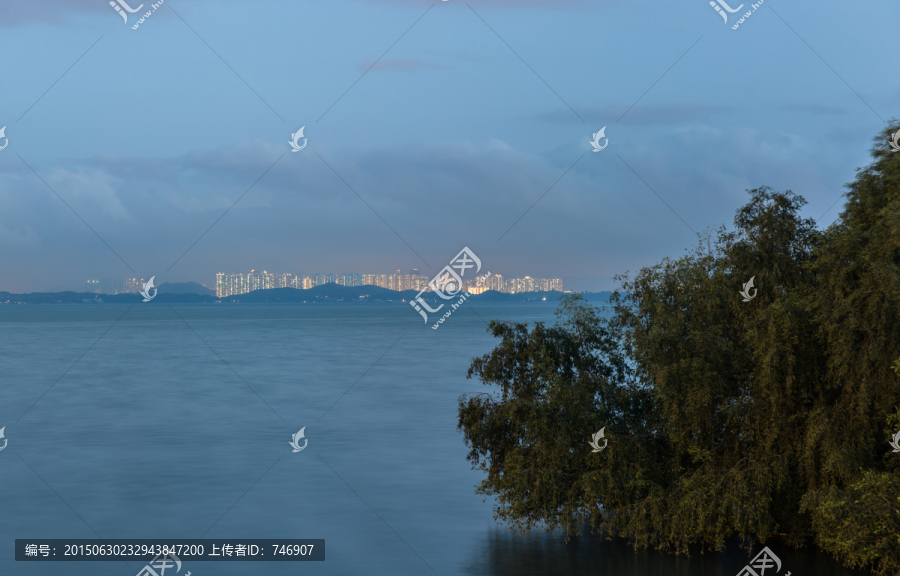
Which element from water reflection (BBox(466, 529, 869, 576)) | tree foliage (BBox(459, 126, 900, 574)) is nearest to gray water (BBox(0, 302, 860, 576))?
water reflection (BBox(466, 529, 869, 576))

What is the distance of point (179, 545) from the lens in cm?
2761

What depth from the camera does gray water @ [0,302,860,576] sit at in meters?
25.2

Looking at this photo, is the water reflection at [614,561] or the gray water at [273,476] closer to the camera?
the water reflection at [614,561]

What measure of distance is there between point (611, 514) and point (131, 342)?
143 meters

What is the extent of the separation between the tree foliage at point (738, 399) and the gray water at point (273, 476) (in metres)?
2.73

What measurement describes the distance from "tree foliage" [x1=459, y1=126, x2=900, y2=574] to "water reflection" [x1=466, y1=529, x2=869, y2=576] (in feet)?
1.76

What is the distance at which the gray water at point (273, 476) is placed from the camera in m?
25.2

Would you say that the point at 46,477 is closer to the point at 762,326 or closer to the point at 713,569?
the point at 713,569

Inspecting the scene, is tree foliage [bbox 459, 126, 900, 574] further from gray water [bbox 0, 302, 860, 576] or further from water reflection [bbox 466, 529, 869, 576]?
gray water [bbox 0, 302, 860, 576]

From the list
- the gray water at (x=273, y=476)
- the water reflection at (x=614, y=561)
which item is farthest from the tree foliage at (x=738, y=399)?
the gray water at (x=273, y=476)

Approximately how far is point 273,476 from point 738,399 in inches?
998

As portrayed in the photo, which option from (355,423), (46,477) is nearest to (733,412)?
(46,477)

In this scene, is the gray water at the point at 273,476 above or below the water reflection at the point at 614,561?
above

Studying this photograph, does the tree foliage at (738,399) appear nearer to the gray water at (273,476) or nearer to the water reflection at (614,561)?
the water reflection at (614,561)
